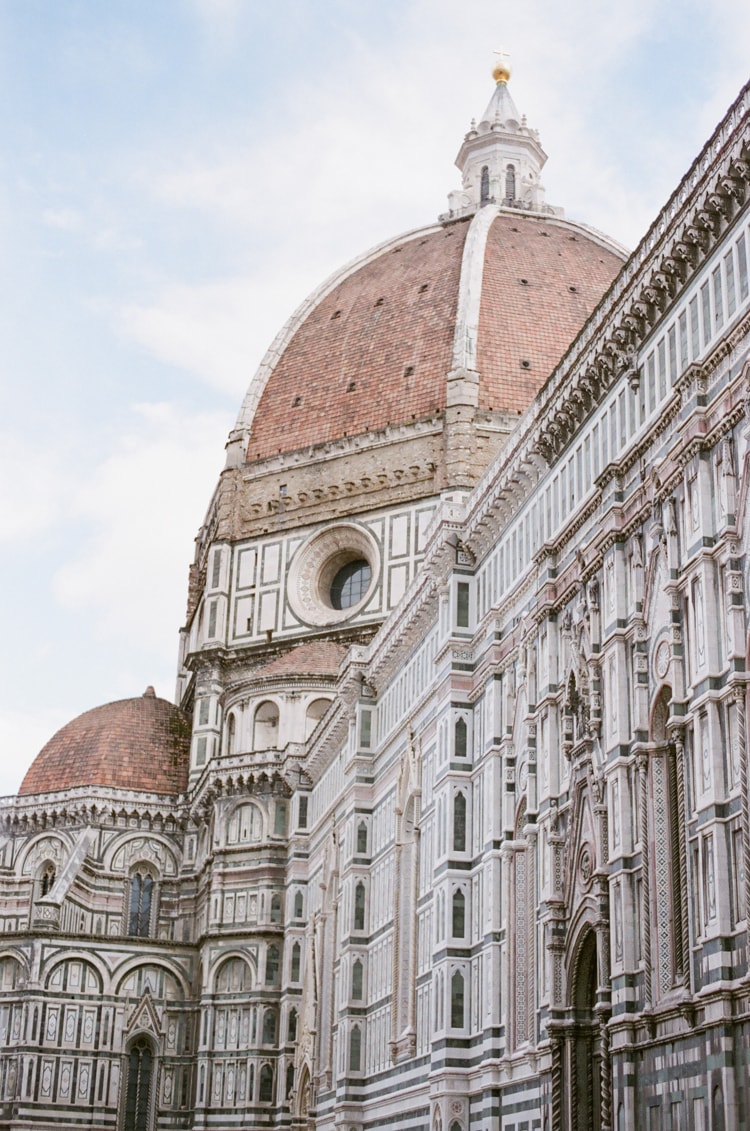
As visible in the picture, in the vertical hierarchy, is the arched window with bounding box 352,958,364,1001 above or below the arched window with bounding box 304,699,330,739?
below

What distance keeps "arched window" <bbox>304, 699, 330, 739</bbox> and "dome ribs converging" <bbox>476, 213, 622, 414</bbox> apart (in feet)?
46.4

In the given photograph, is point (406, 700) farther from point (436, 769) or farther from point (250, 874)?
point (250, 874)

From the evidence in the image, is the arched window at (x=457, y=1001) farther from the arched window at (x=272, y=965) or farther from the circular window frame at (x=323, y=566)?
the circular window frame at (x=323, y=566)

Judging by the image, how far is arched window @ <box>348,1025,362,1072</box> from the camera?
4578 cm

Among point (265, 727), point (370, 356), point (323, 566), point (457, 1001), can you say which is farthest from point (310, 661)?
point (457, 1001)

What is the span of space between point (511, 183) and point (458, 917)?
54.7 metres

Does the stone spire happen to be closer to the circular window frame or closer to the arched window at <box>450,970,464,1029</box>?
the circular window frame

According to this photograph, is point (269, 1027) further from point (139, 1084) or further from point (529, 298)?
point (529, 298)

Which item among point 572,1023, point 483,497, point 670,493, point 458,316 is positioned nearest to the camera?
point 670,493

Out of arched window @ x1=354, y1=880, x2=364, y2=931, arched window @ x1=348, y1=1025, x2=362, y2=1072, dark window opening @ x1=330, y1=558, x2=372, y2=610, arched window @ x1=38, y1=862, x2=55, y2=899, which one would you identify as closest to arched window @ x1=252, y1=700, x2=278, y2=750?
dark window opening @ x1=330, y1=558, x2=372, y2=610

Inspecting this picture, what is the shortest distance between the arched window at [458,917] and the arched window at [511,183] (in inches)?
2067

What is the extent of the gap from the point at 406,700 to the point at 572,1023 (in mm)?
16377

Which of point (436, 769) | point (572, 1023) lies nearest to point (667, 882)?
point (572, 1023)

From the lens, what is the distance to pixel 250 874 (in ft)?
192
